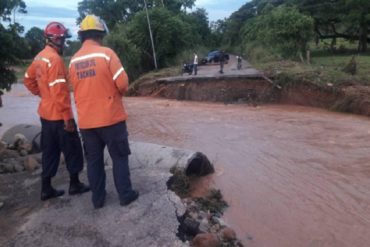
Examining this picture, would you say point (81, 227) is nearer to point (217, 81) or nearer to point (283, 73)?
point (283, 73)

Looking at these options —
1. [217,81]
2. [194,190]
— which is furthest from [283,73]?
[194,190]

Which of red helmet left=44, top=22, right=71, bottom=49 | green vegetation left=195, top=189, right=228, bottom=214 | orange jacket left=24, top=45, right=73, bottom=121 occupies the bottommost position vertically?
green vegetation left=195, top=189, right=228, bottom=214

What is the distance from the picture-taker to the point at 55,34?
5109mm

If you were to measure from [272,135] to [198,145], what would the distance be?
222cm

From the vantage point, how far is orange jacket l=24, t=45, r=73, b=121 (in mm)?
4930

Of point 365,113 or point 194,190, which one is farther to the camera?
point 365,113

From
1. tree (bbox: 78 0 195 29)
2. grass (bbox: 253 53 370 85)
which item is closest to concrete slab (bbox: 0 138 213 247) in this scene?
grass (bbox: 253 53 370 85)

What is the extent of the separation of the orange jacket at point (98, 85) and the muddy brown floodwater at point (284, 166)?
2.26 m

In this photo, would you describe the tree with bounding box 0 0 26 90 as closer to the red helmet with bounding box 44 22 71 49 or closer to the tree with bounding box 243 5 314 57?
the red helmet with bounding box 44 22 71 49

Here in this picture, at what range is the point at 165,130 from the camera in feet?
45.6

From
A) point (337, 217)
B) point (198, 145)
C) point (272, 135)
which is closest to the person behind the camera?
point (337, 217)

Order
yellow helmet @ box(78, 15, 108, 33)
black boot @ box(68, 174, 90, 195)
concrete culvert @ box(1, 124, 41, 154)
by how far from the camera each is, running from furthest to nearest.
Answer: concrete culvert @ box(1, 124, 41, 154)
black boot @ box(68, 174, 90, 195)
yellow helmet @ box(78, 15, 108, 33)

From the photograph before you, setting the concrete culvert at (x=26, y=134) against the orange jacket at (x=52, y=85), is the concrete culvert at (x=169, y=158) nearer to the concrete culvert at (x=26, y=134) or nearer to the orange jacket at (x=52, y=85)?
the orange jacket at (x=52, y=85)

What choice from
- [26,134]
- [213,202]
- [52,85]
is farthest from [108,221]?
[26,134]
